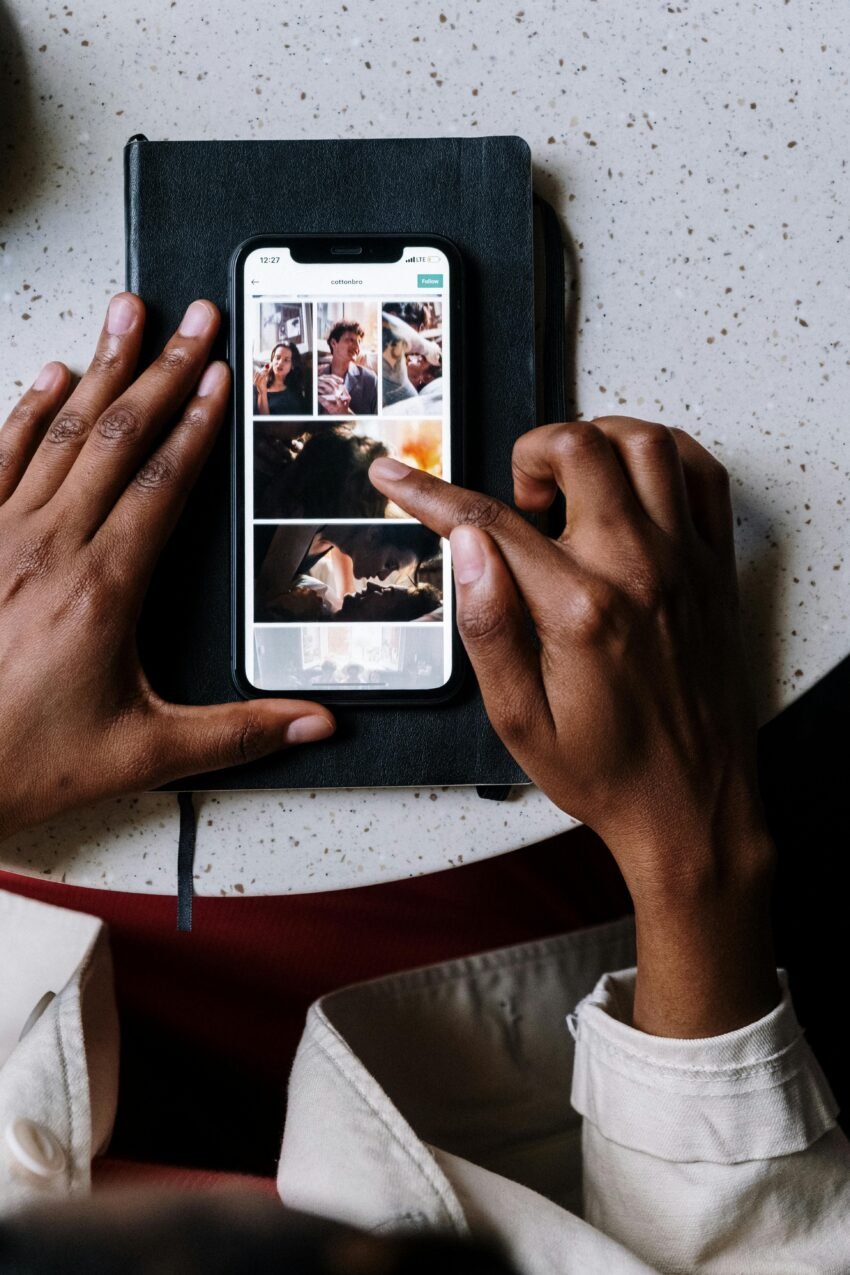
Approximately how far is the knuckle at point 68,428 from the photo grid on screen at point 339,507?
0.10 meters

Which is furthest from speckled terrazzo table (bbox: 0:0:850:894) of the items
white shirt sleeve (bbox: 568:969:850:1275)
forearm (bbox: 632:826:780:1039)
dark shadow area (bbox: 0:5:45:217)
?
white shirt sleeve (bbox: 568:969:850:1275)

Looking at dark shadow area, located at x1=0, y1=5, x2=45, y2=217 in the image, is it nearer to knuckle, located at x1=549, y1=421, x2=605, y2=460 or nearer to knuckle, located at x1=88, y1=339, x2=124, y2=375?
knuckle, located at x1=88, y1=339, x2=124, y2=375

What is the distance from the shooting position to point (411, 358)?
544 mm

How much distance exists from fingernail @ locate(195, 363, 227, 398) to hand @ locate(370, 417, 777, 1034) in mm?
108

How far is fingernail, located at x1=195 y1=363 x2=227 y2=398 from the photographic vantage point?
54 centimetres

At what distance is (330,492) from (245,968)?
39 cm

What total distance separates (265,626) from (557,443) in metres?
0.20

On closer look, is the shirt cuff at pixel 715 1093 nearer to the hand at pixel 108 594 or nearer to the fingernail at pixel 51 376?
the hand at pixel 108 594

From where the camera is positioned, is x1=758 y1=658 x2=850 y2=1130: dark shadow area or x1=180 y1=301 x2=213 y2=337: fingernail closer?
x1=180 y1=301 x2=213 y2=337: fingernail

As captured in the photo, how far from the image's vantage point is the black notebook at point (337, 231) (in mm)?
545

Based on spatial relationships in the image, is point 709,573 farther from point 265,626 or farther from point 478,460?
point 265,626

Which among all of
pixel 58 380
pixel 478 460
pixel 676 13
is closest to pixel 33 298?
pixel 58 380

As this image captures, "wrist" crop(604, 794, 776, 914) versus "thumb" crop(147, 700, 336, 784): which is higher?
"thumb" crop(147, 700, 336, 784)

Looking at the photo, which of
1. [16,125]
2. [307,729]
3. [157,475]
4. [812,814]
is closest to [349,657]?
[307,729]
